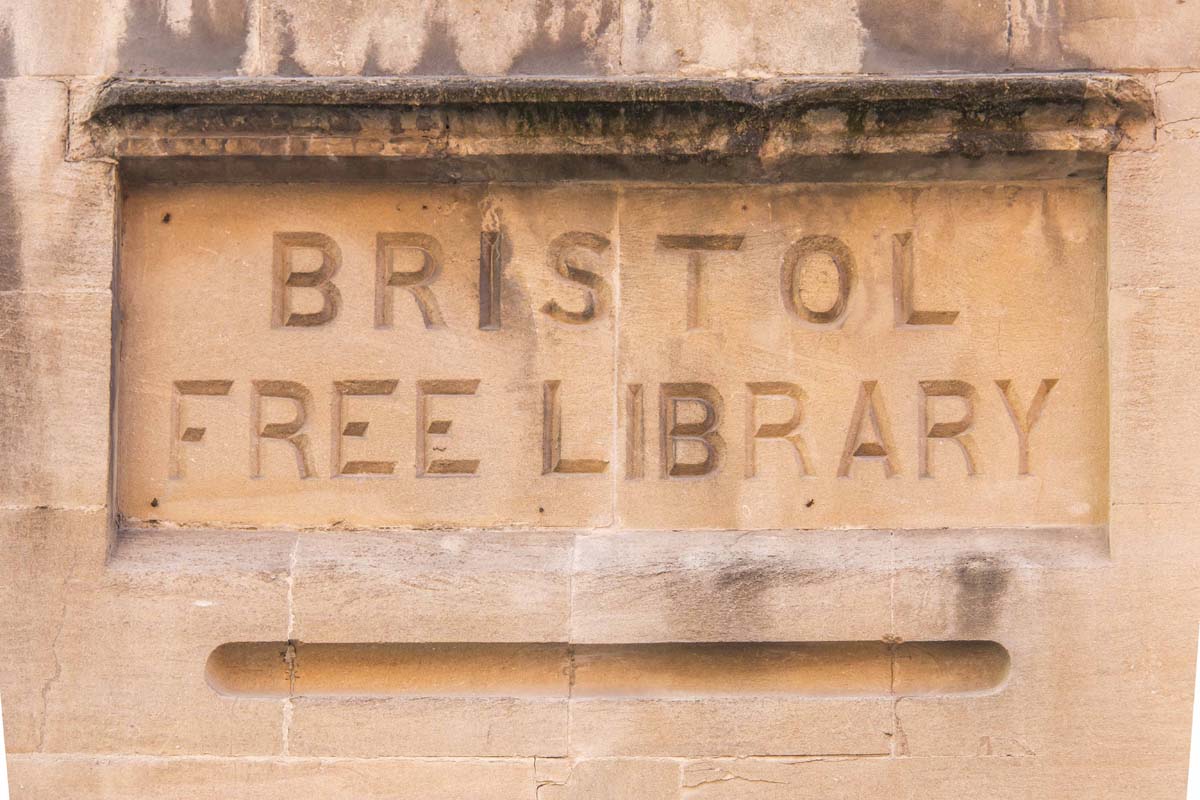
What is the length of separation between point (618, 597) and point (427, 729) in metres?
0.74

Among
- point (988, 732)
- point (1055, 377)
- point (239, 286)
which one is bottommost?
point (988, 732)

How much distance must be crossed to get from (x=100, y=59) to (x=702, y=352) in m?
2.19

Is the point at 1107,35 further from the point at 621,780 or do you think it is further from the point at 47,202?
the point at 47,202

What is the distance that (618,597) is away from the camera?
402cm

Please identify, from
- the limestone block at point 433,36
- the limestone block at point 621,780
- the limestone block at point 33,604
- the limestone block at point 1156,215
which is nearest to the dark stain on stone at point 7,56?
the limestone block at point 433,36

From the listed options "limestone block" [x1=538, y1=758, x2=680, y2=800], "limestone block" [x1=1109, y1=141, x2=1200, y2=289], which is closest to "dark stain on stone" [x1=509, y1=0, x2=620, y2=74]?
"limestone block" [x1=1109, y1=141, x2=1200, y2=289]

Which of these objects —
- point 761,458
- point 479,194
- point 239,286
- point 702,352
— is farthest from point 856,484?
point 239,286

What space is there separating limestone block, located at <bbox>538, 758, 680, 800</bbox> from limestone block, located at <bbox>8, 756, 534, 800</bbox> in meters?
0.14

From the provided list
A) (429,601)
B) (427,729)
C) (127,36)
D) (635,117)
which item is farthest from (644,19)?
(427,729)

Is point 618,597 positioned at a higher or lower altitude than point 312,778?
higher

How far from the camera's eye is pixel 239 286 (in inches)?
165

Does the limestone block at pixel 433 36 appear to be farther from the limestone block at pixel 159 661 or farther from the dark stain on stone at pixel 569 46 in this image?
the limestone block at pixel 159 661

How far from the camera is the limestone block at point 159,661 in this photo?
4.00 meters

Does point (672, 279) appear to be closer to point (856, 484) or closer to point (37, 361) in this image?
point (856, 484)
